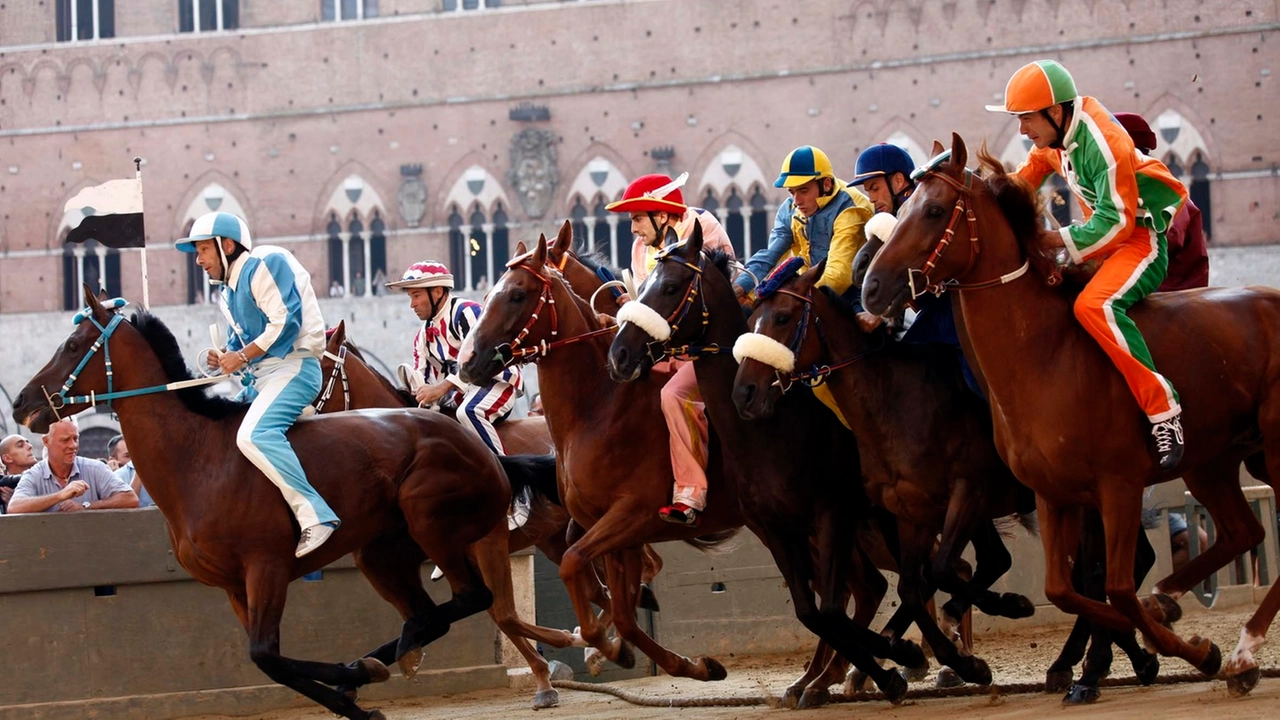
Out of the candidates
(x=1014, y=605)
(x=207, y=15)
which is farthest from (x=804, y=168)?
(x=207, y=15)

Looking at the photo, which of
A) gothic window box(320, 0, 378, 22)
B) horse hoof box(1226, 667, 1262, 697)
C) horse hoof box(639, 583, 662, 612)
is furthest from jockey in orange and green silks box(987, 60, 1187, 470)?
gothic window box(320, 0, 378, 22)

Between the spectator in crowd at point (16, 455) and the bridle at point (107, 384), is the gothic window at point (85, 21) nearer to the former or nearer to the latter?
the spectator in crowd at point (16, 455)

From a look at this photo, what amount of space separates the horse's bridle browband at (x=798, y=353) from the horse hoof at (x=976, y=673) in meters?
1.51

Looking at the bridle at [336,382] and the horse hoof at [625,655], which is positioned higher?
the bridle at [336,382]

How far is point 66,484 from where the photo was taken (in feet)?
34.5

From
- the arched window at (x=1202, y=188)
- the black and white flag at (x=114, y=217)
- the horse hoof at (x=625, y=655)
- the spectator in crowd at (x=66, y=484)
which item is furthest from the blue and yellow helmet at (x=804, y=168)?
the arched window at (x=1202, y=188)

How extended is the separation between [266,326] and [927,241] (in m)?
3.57

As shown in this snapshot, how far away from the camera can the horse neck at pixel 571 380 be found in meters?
8.16

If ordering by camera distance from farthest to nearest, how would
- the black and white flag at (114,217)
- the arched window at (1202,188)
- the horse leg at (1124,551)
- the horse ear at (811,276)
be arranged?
the arched window at (1202,188)
the black and white flag at (114,217)
the horse ear at (811,276)
the horse leg at (1124,551)

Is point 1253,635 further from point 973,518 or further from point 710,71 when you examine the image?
point 710,71

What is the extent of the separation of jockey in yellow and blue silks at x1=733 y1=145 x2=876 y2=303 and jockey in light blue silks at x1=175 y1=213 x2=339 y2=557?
227 cm

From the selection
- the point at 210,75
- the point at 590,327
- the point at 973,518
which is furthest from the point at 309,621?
the point at 210,75

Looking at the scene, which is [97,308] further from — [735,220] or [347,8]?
[347,8]

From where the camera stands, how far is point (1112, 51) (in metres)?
31.2
